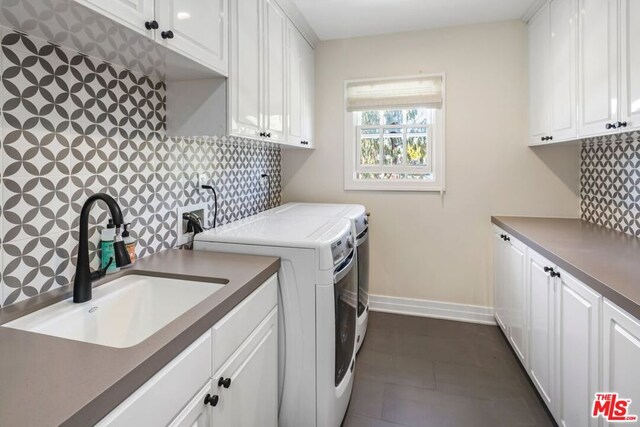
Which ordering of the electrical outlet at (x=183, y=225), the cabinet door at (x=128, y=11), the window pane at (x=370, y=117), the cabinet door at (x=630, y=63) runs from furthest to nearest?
the window pane at (x=370, y=117) < the electrical outlet at (x=183, y=225) < the cabinet door at (x=630, y=63) < the cabinet door at (x=128, y=11)

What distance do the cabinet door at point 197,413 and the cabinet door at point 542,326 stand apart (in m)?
1.55

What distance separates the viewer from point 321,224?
1876mm

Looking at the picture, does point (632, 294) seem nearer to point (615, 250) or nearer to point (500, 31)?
point (615, 250)

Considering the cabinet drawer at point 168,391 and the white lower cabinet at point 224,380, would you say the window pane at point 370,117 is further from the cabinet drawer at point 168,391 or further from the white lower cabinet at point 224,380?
the cabinet drawer at point 168,391

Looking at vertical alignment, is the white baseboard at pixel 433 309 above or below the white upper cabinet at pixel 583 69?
below

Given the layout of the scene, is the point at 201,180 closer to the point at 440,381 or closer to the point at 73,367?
the point at 73,367

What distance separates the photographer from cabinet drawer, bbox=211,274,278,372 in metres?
1.00

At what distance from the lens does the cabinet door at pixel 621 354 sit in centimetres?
100

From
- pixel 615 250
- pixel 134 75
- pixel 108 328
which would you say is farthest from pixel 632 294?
pixel 134 75

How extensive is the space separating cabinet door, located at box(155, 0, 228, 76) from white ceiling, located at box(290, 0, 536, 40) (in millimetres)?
1109

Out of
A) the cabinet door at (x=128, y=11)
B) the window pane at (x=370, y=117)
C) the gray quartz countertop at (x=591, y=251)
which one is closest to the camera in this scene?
the cabinet door at (x=128, y=11)

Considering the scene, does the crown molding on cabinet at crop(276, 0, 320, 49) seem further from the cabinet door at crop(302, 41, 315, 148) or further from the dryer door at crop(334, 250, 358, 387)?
the dryer door at crop(334, 250, 358, 387)

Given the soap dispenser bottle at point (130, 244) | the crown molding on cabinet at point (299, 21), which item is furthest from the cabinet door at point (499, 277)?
the soap dispenser bottle at point (130, 244)

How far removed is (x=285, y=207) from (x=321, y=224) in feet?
2.95
